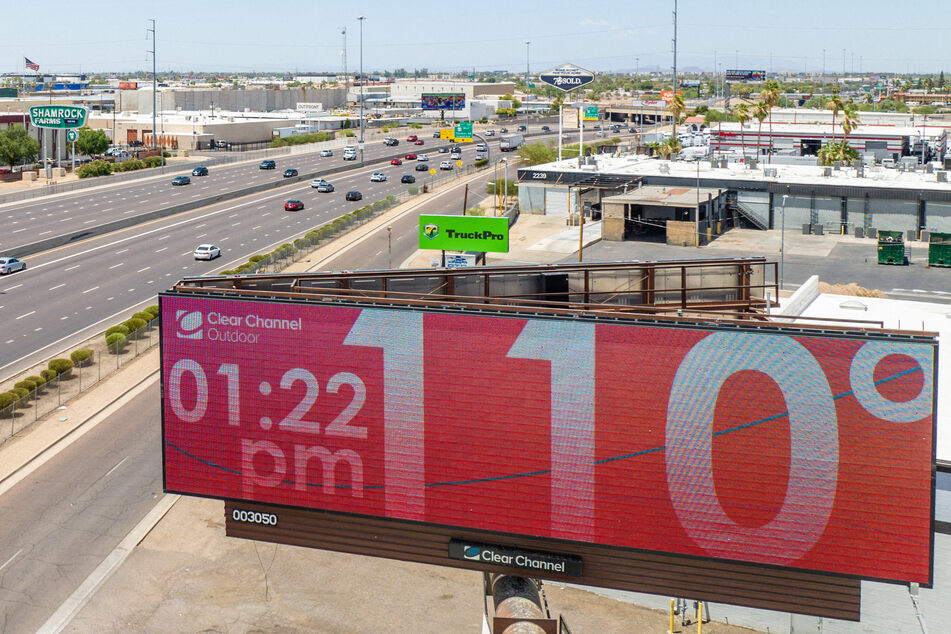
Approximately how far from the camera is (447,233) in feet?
201

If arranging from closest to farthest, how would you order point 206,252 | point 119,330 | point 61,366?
point 61,366
point 119,330
point 206,252

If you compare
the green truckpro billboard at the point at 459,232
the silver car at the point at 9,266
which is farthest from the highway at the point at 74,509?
the silver car at the point at 9,266

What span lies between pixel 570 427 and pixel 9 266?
199 ft

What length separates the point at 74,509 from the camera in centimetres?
3145

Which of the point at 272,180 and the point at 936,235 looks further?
the point at 272,180

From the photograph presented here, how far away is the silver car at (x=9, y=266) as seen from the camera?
6782 centimetres

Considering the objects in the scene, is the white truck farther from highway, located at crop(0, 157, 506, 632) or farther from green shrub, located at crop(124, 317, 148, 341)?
highway, located at crop(0, 157, 506, 632)

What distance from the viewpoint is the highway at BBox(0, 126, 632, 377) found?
5281cm

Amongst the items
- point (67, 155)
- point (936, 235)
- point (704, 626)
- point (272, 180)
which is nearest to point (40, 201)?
point (272, 180)

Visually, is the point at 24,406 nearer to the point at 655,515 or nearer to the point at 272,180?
the point at 655,515

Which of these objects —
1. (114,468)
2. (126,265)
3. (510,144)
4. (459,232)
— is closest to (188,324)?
(114,468)

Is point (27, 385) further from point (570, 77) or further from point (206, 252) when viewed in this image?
point (570, 77)

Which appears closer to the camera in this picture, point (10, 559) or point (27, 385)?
point (10, 559)

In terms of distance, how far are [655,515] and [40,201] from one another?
99.9m
